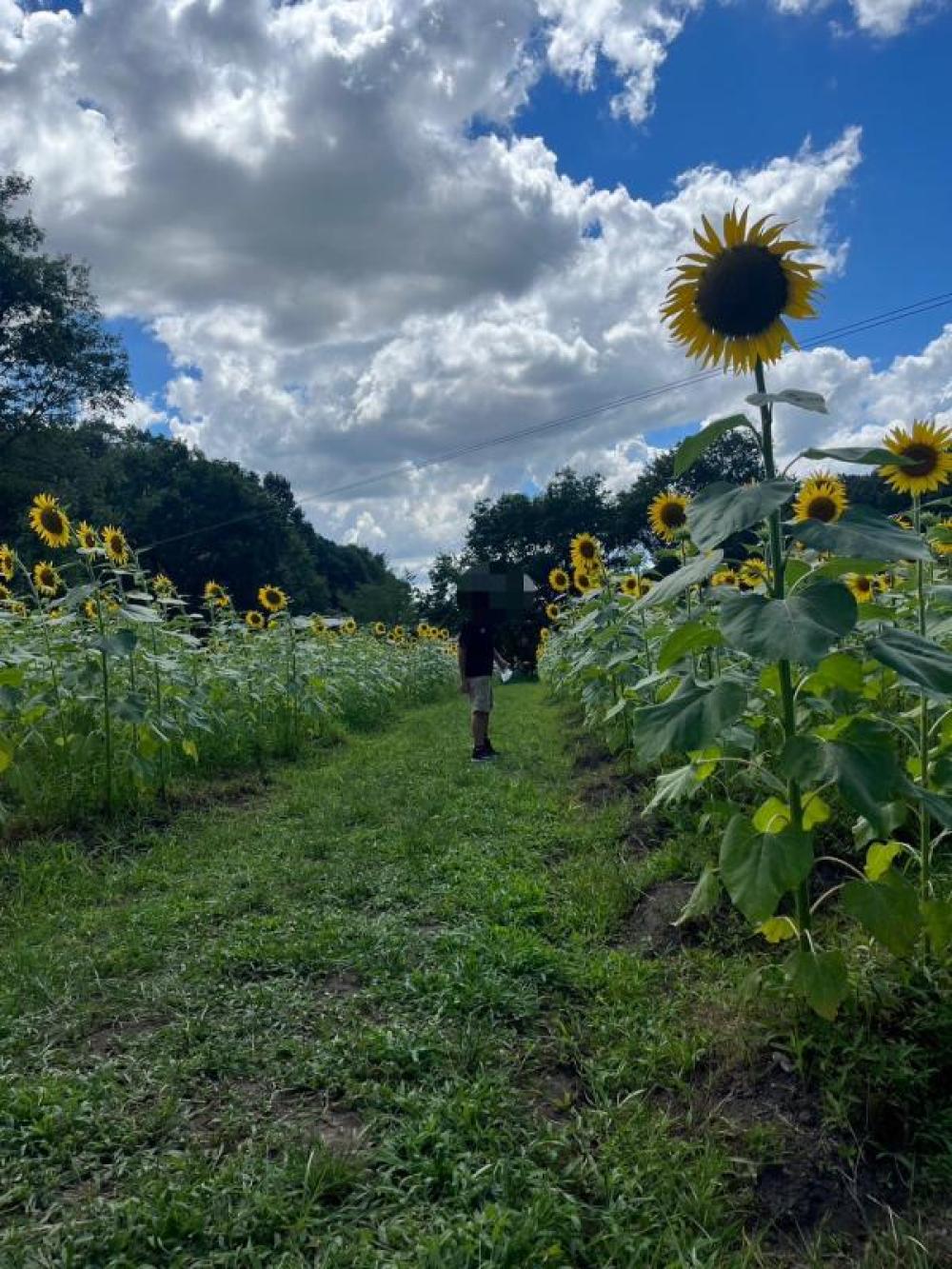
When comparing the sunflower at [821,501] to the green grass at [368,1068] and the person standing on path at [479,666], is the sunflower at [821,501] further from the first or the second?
the person standing on path at [479,666]

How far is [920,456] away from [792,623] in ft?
6.40

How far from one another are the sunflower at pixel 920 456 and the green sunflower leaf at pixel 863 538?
1.50 meters

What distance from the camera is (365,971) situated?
267 cm

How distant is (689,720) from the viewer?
183 centimetres

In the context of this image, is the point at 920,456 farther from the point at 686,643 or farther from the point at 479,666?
the point at 479,666

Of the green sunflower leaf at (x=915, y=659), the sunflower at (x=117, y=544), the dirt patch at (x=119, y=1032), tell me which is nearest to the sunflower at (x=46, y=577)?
the sunflower at (x=117, y=544)

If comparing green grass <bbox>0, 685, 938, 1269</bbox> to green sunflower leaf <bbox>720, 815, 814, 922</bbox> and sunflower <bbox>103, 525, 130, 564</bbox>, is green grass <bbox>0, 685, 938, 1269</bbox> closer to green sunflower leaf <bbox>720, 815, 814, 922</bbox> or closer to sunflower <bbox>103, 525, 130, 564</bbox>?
green sunflower leaf <bbox>720, 815, 814, 922</bbox>

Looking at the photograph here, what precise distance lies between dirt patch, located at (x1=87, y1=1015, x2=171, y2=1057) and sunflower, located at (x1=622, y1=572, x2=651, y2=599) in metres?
4.12

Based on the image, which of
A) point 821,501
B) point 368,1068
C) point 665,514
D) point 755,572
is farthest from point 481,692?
point 368,1068

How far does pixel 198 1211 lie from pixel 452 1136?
522mm

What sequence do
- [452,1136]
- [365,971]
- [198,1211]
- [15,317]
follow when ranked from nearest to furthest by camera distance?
1. [198,1211]
2. [452,1136]
3. [365,971]
4. [15,317]

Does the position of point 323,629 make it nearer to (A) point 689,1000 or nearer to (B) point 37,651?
(B) point 37,651

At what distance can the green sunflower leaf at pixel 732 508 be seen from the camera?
1653 millimetres

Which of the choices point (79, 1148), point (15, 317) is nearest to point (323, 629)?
point (79, 1148)
